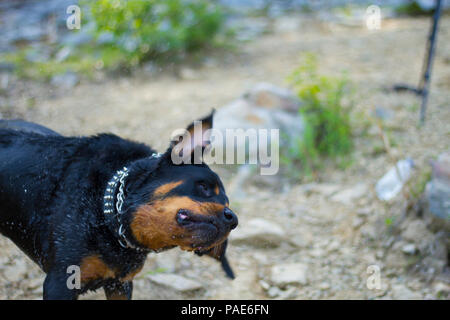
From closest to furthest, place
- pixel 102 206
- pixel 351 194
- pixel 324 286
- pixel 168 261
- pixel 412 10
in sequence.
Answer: pixel 102 206 < pixel 324 286 < pixel 168 261 < pixel 351 194 < pixel 412 10

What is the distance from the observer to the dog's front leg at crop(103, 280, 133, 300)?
3162mm

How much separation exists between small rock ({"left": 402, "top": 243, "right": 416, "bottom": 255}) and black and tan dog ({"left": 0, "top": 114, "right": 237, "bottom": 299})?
1790 millimetres

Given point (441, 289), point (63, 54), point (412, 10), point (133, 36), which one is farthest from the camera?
point (412, 10)

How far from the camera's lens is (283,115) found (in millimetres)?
6312

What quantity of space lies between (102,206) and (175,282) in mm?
1428

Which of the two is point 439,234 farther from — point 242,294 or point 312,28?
point 312,28

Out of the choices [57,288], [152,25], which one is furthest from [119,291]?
[152,25]

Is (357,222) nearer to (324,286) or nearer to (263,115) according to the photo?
(324,286)

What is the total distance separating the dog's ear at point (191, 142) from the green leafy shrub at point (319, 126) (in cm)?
277

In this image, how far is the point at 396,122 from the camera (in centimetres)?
612

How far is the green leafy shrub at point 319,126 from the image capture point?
18.3 ft

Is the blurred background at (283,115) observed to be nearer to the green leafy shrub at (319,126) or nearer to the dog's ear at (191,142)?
the green leafy shrub at (319,126)
